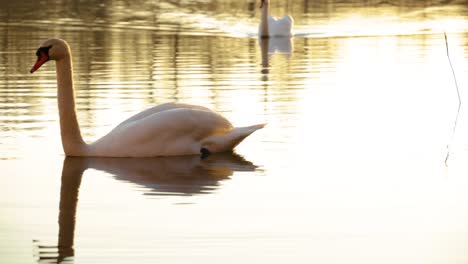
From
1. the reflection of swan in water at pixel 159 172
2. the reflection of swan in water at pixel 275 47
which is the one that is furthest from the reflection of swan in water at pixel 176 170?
the reflection of swan in water at pixel 275 47

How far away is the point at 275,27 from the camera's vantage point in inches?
965

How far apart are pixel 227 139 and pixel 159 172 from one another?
0.96 metres

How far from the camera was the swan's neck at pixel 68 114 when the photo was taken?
10.7m

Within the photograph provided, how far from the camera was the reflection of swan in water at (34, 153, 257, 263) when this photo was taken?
9188mm

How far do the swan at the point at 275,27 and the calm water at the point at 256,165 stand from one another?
2.77 metres

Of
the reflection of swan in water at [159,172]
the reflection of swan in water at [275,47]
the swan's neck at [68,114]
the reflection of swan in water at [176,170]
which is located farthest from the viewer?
the reflection of swan in water at [275,47]

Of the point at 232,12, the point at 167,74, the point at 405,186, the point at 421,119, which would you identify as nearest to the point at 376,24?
the point at 232,12

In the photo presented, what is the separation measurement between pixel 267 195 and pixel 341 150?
1.83 m

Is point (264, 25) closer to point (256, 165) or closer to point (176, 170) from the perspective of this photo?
point (256, 165)

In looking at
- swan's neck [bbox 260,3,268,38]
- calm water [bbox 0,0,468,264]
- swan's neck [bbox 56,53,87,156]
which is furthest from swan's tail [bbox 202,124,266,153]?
swan's neck [bbox 260,3,268,38]

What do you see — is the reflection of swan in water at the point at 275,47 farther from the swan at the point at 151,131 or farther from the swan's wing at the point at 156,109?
the swan at the point at 151,131

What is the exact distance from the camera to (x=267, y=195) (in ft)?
29.3

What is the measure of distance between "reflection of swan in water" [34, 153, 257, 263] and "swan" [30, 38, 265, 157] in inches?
2.9

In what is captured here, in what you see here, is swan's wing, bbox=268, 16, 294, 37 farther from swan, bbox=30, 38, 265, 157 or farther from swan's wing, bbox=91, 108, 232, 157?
swan's wing, bbox=91, 108, 232, 157
